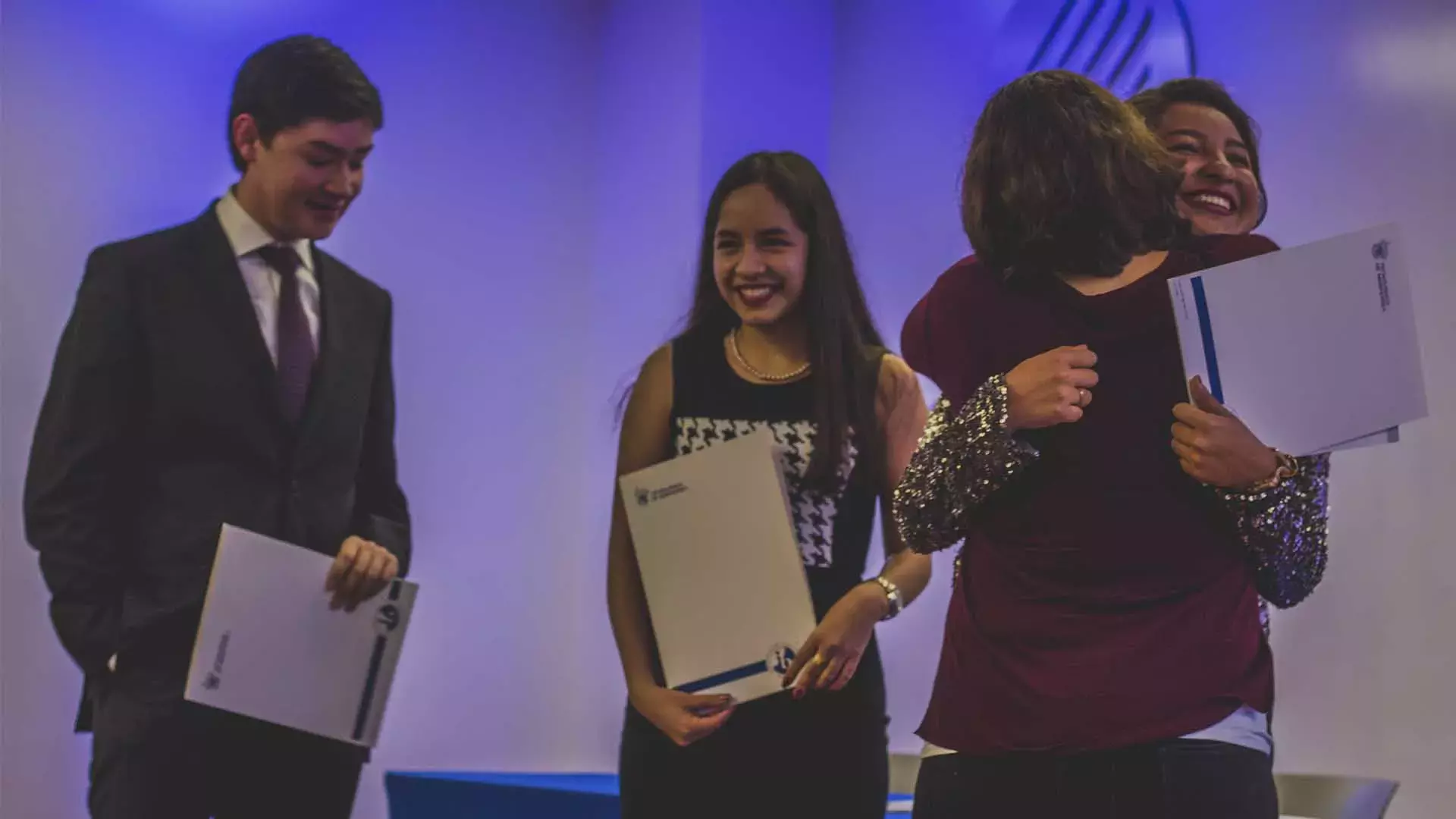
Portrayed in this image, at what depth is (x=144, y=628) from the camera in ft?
6.61

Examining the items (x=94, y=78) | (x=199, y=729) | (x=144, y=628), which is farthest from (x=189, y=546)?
(x=94, y=78)

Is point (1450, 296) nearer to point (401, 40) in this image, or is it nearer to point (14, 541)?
point (401, 40)

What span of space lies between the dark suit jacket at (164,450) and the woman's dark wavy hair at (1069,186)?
1.23m

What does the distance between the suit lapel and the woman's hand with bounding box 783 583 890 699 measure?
900 millimetres

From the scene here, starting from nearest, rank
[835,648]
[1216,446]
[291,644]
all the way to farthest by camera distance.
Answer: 1. [1216,446]
2. [835,648]
3. [291,644]

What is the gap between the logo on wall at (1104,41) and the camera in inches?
144

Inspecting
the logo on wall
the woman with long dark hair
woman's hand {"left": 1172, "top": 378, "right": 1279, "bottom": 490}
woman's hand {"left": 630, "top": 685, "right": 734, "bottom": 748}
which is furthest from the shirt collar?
the logo on wall

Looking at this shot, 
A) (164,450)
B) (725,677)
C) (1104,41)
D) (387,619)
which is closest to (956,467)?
(725,677)

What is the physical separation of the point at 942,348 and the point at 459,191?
10.2 ft

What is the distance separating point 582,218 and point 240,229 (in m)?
2.41

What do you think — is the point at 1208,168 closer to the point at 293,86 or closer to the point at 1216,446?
the point at 1216,446

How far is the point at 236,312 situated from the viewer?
220 centimetres

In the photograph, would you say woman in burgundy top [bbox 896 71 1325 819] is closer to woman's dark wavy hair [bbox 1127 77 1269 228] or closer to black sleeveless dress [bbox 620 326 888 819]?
woman's dark wavy hair [bbox 1127 77 1269 228]

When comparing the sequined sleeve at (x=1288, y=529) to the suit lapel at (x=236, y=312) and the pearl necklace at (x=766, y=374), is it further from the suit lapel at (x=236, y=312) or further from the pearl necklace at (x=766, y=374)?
the suit lapel at (x=236, y=312)
